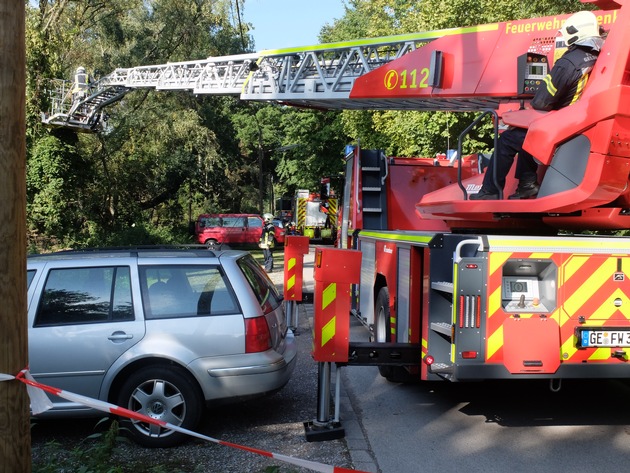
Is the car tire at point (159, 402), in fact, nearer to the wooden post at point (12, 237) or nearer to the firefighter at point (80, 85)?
the wooden post at point (12, 237)

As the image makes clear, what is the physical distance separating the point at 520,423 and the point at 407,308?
149cm

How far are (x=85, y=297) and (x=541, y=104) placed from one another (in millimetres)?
4263

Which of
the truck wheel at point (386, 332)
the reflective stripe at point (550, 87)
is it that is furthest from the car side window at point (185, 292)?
the reflective stripe at point (550, 87)

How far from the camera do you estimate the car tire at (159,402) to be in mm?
5309

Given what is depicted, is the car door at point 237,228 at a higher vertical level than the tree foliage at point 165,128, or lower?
lower

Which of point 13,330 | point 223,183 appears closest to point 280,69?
point 13,330

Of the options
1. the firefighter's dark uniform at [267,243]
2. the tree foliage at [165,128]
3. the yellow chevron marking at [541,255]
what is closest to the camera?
the yellow chevron marking at [541,255]

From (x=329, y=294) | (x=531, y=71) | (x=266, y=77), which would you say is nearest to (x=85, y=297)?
(x=329, y=294)

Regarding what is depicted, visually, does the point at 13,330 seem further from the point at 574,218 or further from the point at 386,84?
the point at 386,84

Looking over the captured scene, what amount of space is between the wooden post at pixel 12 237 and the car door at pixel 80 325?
2.55 metres

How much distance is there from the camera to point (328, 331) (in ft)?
18.4

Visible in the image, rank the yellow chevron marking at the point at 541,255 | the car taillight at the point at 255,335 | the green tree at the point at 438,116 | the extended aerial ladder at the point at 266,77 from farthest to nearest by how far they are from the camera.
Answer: the green tree at the point at 438,116 → the extended aerial ladder at the point at 266,77 → the car taillight at the point at 255,335 → the yellow chevron marking at the point at 541,255

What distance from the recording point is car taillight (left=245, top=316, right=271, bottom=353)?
215 inches

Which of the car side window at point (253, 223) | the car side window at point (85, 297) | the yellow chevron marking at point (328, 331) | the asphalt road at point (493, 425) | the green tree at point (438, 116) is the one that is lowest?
the asphalt road at point (493, 425)
